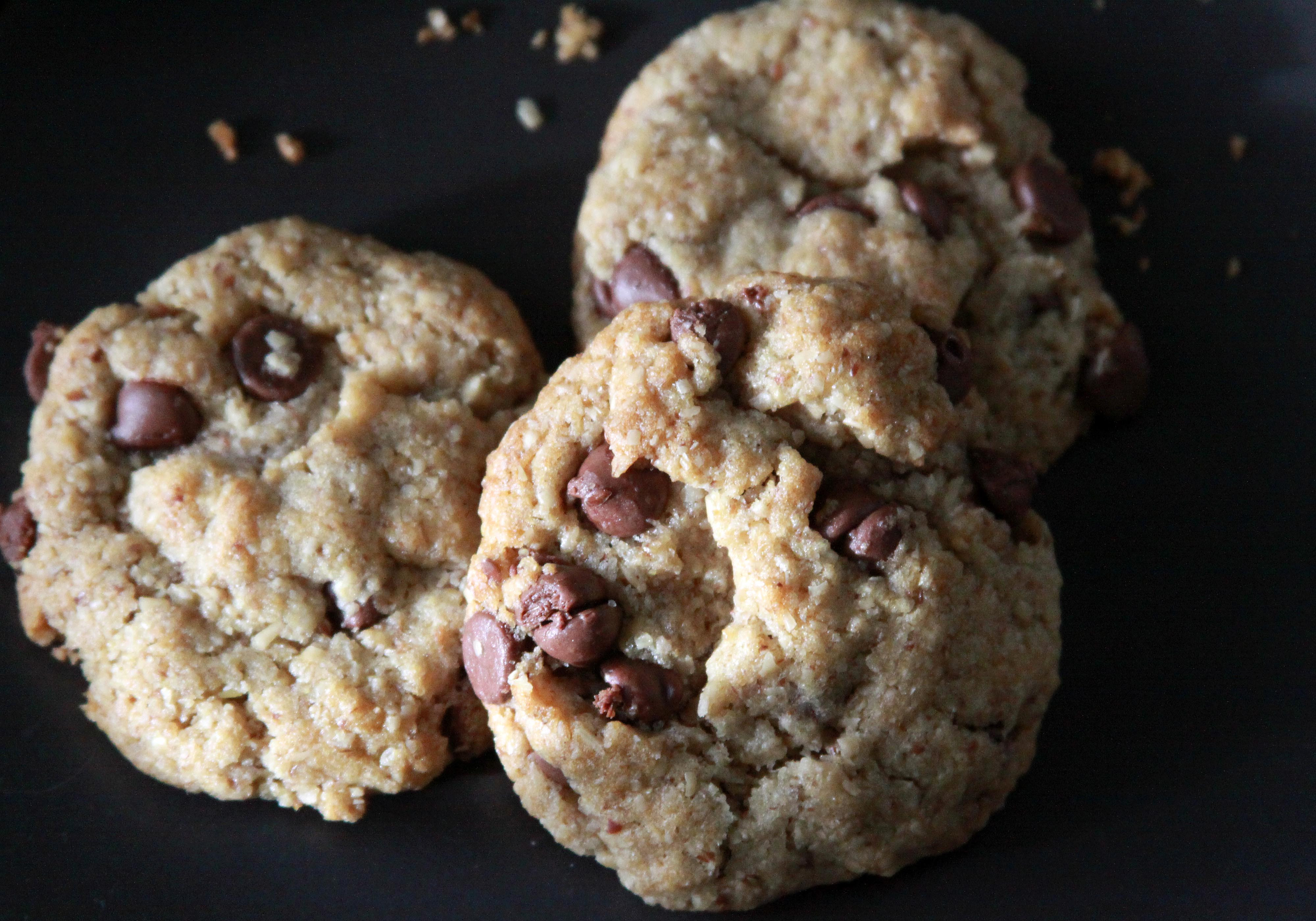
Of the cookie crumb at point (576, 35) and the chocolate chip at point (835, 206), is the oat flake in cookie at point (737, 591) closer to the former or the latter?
the chocolate chip at point (835, 206)

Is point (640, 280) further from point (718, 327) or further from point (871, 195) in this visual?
point (871, 195)

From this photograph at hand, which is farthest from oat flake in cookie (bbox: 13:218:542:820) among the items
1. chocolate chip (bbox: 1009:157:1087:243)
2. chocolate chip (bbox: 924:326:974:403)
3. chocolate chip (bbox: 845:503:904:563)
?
chocolate chip (bbox: 1009:157:1087:243)

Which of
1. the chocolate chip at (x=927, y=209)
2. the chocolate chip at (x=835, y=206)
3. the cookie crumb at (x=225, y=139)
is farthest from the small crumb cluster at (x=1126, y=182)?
the cookie crumb at (x=225, y=139)

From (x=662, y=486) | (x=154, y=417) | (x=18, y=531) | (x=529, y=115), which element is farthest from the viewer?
(x=529, y=115)

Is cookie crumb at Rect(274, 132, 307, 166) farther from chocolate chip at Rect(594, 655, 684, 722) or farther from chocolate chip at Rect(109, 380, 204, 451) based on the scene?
chocolate chip at Rect(594, 655, 684, 722)

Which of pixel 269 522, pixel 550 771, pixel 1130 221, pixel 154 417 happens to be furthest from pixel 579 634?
pixel 1130 221

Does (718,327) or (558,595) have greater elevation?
(718,327)

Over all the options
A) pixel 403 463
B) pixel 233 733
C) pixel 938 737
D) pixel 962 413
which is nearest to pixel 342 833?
pixel 233 733
